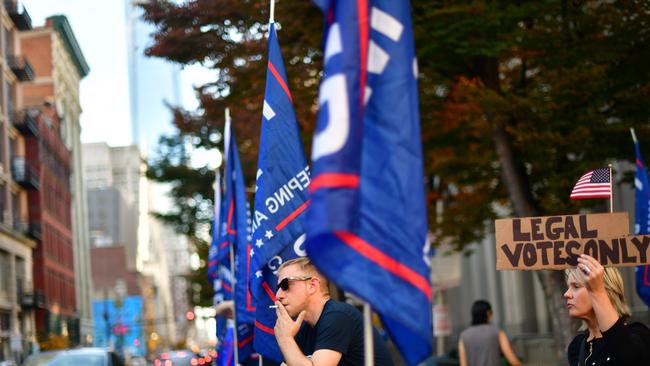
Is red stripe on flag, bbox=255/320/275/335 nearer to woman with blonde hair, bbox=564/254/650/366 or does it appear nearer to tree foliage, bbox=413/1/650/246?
woman with blonde hair, bbox=564/254/650/366

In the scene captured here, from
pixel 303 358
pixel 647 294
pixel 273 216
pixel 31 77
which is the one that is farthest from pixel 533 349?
pixel 31 77

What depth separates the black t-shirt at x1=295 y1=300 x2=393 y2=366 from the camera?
6418 mm

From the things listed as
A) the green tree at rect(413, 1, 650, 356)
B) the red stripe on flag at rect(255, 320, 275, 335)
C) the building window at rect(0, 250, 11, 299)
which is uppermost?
the building window at rect(0, 250, 11, 299)

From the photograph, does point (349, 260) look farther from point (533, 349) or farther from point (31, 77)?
point (31, 77)

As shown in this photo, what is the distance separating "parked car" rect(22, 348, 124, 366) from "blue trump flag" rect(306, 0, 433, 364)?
1416 cm

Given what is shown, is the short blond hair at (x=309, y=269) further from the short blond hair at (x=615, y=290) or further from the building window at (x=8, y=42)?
the building window at (x=8, y=42)

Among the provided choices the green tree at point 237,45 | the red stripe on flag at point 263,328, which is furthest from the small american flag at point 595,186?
the green tree at point 237,45

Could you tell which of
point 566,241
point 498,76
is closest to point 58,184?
point 498,76

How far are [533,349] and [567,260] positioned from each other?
28.7 metres

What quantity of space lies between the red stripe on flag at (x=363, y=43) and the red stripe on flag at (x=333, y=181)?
30cm

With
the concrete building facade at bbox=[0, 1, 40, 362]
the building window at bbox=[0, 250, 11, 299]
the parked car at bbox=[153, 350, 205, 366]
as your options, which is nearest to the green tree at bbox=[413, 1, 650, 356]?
the parked car at bbox=[153, 350, 205, 366]

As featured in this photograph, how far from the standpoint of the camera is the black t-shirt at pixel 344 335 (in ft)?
21.1

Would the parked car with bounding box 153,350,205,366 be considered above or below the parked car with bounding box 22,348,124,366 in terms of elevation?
above

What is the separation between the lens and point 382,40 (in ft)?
15.6
